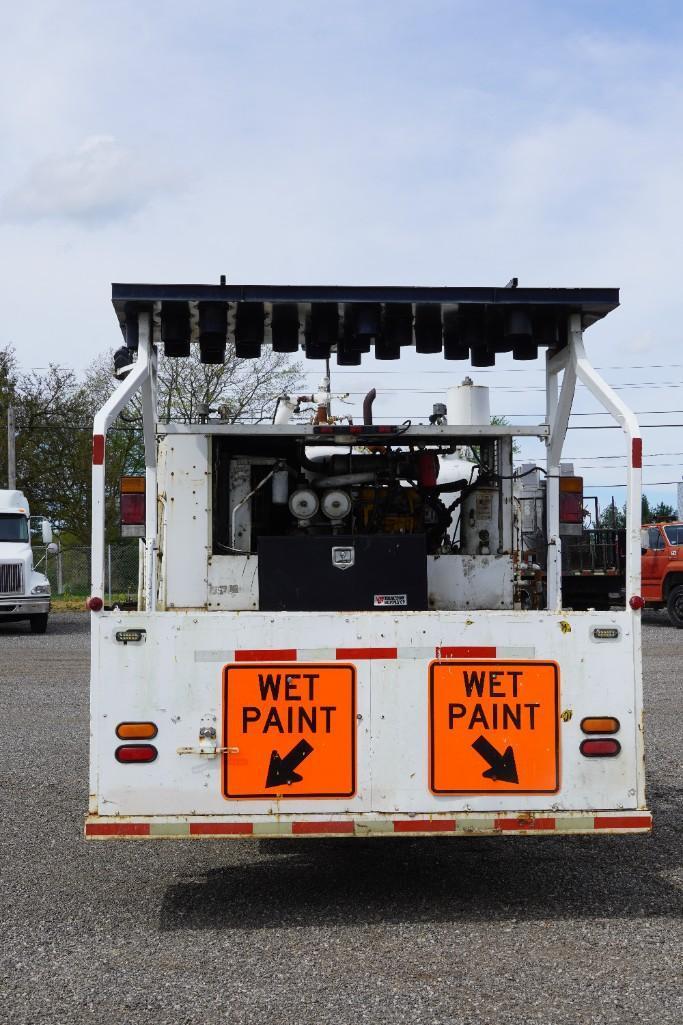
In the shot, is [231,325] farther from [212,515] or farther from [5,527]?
[5,527]

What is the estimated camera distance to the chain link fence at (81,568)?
33562mm

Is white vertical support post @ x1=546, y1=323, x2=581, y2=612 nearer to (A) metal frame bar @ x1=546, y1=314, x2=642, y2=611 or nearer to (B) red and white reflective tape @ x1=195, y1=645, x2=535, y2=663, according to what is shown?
(A) metal frame bar @ x1=546, y1=314, x2=642, y2=611

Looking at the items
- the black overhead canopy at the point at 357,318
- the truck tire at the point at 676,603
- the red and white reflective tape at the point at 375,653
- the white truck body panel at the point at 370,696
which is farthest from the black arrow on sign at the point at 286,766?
the truck tire at the point at 676,603

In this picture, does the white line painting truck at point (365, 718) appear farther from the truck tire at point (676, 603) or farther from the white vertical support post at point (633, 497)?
the truck tire at point (676, 603)

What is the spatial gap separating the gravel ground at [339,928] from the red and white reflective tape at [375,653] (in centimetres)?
112

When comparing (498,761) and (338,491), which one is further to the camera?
(338,491)

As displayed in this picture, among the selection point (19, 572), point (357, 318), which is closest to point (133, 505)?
point (357, 318)

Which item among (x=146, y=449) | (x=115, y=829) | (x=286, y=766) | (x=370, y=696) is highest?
(x=146, y=449)

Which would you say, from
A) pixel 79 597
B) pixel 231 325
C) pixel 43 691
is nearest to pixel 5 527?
pixel 43 691

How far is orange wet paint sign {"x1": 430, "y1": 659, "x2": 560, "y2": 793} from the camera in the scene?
5195 mm

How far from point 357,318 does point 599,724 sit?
2.46 m

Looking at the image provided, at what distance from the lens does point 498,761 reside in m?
5.21

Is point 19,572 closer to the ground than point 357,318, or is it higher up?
closer to the ground

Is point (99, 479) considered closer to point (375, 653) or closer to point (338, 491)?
point (375, 653)
